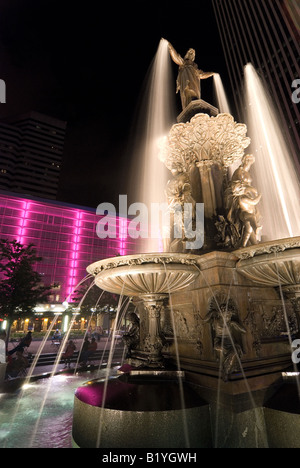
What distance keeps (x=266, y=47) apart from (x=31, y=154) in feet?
282

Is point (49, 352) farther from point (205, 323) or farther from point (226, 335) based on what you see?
point (226, 335)

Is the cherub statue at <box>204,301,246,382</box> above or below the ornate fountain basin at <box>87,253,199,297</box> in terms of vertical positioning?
below

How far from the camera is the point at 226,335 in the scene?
14.5 feet

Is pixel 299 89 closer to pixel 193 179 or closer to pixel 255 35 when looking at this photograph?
pixel 255 35

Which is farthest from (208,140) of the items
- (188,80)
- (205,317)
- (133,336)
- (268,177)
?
(268,177)

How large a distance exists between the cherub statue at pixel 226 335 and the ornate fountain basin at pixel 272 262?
2.81 feet

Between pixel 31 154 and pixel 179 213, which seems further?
pixel 31 154

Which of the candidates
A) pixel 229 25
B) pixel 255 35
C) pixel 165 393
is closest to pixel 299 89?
pixel 255 35

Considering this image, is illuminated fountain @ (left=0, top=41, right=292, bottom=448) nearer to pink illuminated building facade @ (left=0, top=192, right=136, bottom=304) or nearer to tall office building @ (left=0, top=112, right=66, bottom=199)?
pink illuminated building facade @ (left=0, top=192, right=136, bottom=304)

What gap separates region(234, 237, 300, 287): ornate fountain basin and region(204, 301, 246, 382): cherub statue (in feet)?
2.81

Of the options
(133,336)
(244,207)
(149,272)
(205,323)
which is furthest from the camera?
(133,336)

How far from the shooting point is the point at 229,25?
4294 cm

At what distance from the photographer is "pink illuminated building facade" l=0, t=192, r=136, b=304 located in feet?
175

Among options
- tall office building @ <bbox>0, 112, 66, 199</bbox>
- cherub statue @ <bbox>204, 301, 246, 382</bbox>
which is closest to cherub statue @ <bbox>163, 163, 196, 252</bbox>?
cherub statue @ <bbox>204, 301, 246, 382</bbox>
